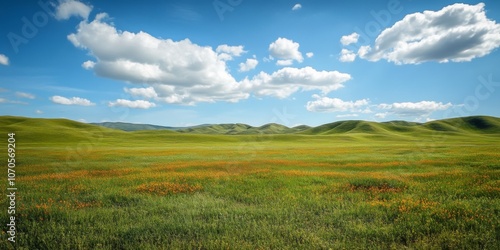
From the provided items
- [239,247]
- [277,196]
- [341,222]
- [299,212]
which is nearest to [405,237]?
[341,222]

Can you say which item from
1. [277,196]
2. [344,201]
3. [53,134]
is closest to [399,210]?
[344,201]

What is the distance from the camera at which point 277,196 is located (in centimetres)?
1312

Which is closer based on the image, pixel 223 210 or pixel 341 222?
pixel 341 222

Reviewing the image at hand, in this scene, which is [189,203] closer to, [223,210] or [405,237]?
[223,210]

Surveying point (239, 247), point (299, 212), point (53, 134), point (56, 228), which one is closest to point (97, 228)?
point (56, 228)

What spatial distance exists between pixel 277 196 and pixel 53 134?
99.2 m

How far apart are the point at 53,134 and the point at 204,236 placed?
331 feet

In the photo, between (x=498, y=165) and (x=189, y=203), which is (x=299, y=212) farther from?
(x=498, y=165)

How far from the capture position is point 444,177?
17.7 m

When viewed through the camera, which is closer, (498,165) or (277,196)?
(277,196)

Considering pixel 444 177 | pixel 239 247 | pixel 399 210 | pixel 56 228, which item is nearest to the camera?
pixel 239 247

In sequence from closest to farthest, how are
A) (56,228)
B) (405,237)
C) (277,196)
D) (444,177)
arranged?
(405,237)
(56,228)
(277,196)
(444,177)

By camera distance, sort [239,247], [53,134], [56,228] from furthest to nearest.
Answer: [53,134] → [56,228] → [239,247]

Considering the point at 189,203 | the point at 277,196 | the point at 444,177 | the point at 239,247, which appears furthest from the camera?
the point at 444,177
